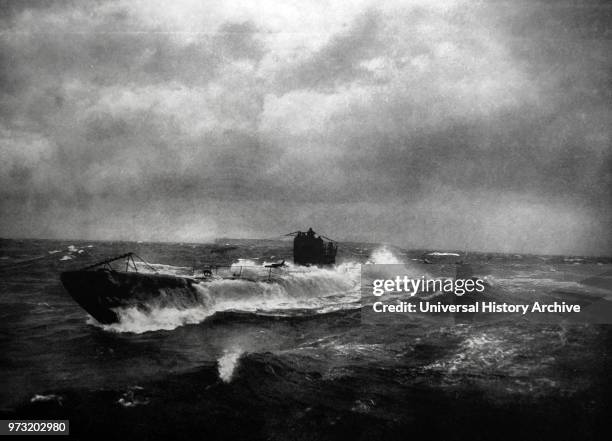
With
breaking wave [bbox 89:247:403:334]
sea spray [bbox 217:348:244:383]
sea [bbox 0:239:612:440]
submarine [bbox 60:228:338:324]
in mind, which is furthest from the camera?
breaking wave [bbox 89:247:403:334]

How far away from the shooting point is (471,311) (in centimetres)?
2373

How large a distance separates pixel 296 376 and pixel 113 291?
10.7 m

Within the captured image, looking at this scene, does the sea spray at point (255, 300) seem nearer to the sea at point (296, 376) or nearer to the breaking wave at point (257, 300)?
the breaking wave at point (257, 300)

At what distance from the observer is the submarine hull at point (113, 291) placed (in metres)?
16.7

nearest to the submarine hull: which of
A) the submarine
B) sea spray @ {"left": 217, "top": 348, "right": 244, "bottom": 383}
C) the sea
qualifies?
the submarine

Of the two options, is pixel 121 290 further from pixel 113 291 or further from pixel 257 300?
pixel 257 300

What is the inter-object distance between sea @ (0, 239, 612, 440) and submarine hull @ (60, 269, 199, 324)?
0.48 metres

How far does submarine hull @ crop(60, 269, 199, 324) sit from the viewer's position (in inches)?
657

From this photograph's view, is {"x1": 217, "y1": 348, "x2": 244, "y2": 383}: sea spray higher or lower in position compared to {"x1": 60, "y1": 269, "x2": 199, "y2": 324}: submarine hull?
lower

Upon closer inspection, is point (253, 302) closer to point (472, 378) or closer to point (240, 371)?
point (240, 371)

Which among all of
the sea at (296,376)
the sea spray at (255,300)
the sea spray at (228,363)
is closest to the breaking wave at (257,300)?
the sea spray at (255,300)

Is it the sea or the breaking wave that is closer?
the sea

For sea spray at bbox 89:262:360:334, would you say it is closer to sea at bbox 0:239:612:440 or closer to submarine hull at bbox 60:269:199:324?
sea at bbox 0:239:612:440

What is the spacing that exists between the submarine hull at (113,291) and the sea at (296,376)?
1.59 ft
